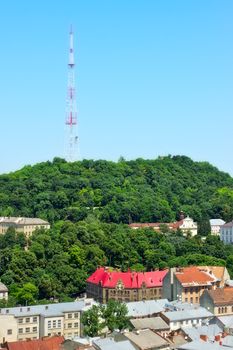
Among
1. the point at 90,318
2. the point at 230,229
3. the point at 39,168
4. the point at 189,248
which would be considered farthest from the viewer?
the point at 39,168

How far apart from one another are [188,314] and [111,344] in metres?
13.9

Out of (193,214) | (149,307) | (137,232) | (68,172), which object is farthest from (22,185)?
(149,307)

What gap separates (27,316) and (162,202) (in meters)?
65.8

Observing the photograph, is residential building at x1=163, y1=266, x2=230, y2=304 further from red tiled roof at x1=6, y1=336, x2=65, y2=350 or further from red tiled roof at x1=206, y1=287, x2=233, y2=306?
red tiled roof at x1=6, y1=336, x2=65, y2=350

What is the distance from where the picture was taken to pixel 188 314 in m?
54.5

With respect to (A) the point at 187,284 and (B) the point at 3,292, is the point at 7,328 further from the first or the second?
(A) the point at 187,284

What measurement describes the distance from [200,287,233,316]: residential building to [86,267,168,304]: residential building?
8884mm

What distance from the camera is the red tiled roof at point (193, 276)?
65.6 meters

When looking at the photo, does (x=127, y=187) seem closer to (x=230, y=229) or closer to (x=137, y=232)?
(x=230, y=229)

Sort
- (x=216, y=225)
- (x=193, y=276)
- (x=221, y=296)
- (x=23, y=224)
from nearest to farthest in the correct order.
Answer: (x=221, y=296) < (x=193, y=276) < (x=23, y=224) < (x=216, y=225)

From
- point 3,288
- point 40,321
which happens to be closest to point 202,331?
point 40,321

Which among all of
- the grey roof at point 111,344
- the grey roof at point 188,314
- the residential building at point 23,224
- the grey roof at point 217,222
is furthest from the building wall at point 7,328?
the grey roof at point 217,222

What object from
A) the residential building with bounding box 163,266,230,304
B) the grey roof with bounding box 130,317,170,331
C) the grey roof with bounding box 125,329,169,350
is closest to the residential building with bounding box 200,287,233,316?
the residential building with bounding box 163,266,230,304

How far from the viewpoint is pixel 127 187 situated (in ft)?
412
